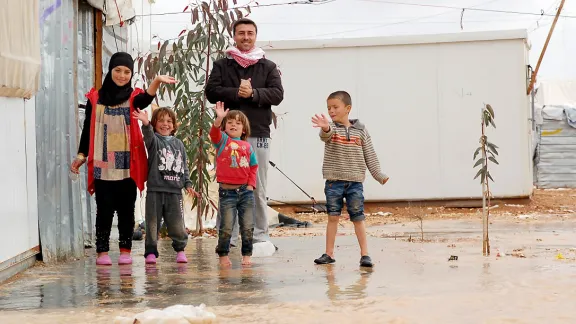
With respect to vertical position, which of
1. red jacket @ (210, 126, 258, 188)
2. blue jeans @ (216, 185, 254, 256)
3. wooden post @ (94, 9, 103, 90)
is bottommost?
blue jeans @ (216, 185, 254, 256)

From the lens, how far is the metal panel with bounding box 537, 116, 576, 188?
2641 centimetres

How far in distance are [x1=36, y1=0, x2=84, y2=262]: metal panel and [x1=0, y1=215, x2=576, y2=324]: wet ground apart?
28 cm

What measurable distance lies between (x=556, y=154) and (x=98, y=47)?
61.5 feet

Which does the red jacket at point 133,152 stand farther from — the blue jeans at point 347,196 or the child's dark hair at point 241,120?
the blue jeans at point 347,196

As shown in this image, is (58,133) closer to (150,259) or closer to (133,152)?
(133,152)

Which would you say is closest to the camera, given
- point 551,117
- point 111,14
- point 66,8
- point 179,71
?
point 66,8

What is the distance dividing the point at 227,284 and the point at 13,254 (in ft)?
5.04

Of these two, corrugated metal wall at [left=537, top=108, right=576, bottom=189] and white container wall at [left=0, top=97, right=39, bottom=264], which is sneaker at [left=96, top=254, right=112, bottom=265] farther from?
corrugated metal wall at [left=537, top=108, right=576, bottom=189]

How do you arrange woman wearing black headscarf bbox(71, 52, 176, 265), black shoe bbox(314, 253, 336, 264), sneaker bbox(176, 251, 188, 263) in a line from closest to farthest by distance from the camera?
black shoe bbox(314, 253, 336, 264) → woman wearing black headscarf bbox(71, 52, 176, 265) → sneaker bbox(176, 251, 188, 263)

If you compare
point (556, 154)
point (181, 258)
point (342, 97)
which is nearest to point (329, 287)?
point (342, 97)

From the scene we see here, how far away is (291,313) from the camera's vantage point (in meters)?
4.88

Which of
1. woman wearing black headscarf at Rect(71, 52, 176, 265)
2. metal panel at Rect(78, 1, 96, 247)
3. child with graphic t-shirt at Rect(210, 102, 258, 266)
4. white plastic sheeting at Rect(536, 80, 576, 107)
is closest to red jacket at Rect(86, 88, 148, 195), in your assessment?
woman wearing black headscarf at Rect(71, 52, 176, 265)

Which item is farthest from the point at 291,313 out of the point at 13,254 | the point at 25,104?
the point at 25,104

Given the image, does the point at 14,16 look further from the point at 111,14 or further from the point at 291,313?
the point at 111,14
